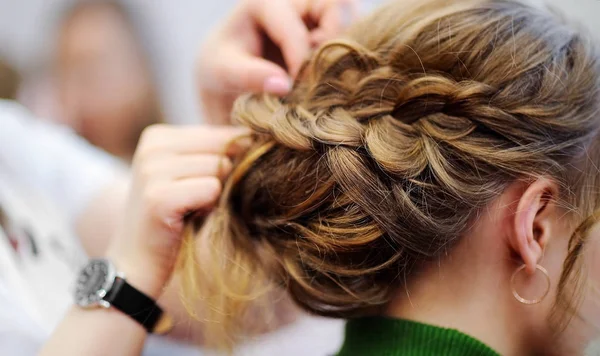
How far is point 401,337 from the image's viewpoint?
657 mm

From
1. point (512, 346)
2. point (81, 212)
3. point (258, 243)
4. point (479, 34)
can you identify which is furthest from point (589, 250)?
point (81, 212)

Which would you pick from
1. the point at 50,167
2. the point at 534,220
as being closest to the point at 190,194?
the point at 534,220

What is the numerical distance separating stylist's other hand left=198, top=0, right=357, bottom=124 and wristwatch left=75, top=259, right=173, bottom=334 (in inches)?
11.1

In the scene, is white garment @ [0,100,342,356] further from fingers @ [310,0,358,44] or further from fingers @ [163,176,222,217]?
fingers @ [310,0,358,44]

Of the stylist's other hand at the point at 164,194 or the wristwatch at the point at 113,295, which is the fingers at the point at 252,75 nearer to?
the stylist's other hand at the point at 164,194

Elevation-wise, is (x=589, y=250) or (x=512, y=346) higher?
(x=589, y=250)

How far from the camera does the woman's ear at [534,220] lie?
0.60 meters

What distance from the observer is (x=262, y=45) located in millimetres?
843

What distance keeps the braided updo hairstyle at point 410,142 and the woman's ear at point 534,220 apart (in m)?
0.01

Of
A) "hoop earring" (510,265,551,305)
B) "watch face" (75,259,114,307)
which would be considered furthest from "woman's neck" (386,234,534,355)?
"watch face" (75,259,114,307)

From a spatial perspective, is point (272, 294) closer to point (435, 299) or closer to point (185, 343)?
point (435, 299)

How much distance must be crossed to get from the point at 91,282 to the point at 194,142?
0.21 meters

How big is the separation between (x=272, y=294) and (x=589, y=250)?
381mm

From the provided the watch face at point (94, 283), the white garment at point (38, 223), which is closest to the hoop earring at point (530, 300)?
the watch face at point (94, 283)
